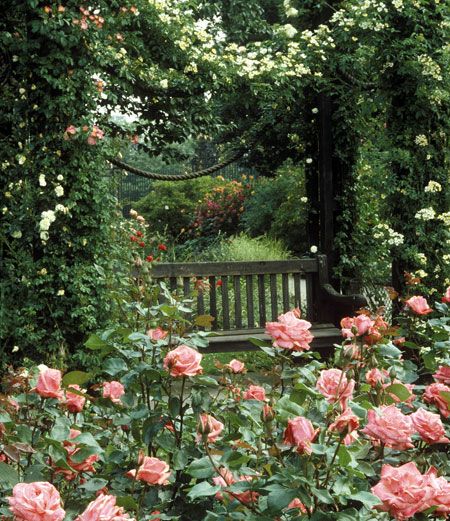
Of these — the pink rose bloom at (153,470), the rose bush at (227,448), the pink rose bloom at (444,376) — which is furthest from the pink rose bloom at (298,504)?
the pink rose bloom at (444,376)

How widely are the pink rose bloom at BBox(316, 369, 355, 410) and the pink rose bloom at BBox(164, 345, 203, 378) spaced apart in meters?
0.25

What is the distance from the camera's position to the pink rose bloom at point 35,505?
1108 mm

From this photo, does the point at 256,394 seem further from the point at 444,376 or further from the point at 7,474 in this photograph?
the point at 7,474

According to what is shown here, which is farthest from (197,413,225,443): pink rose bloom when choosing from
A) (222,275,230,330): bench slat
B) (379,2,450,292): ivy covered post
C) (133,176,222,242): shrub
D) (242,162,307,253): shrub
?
(133,176,222,242): shrub

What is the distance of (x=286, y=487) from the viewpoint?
1.27m

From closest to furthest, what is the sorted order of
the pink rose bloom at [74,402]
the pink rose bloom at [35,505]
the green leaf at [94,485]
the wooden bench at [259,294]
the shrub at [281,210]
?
1. the pink rose bloom at [35,505]
2. the green leaf at [94,485]
3. the pink rose bloom at [74,402]
4. the wooden bench at [259,294]
5. the shrub at [281,210]

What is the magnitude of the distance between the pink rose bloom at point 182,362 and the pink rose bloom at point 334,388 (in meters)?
0.25

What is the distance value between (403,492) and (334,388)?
0.37m

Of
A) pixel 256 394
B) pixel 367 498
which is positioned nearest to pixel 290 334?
pixel 256 394

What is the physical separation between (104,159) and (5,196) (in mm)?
594

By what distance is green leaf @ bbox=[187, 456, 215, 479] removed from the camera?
1.39 m

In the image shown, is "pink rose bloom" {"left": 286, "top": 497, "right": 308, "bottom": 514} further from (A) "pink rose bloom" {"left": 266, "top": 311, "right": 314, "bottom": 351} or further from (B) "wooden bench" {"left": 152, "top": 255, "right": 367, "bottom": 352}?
(B) "wooden bench" {"left": 152, "top": 255, "right": 367, "bottom": 352}

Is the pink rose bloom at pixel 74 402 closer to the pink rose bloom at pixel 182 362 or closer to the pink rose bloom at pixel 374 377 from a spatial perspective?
the pink rose bloom at pixel 182 362

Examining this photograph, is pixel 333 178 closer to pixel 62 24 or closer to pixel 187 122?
pixel 187 122
